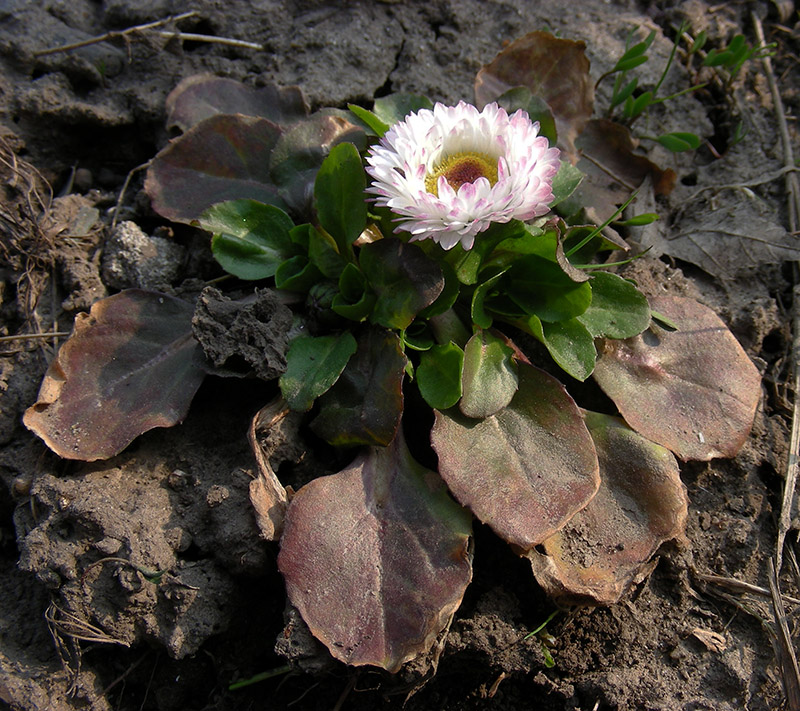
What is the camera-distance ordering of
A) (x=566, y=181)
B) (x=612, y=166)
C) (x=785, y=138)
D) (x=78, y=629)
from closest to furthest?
(x=78, y=629) → (x=566, y=181) → (x=612, y=166) → (x=785, y=138)

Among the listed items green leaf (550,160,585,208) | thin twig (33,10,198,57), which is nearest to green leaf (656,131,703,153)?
green leaf (550,160,585,208)

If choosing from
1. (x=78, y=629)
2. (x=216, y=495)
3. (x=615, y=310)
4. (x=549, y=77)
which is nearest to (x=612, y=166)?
(x=549, y=77)

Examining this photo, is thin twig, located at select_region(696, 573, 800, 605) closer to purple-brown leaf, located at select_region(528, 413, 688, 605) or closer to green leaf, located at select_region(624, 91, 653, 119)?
purple-brown leaf, located at select_region(528, 413, 688, 605)

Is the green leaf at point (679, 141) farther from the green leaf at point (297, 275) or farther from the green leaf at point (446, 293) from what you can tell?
the green leaf at point (297, 275)

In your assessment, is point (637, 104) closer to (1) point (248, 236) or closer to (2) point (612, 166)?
(2) point (612, 166)

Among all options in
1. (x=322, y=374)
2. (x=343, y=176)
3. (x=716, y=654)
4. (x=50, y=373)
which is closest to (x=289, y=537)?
(x=322, y=374)
